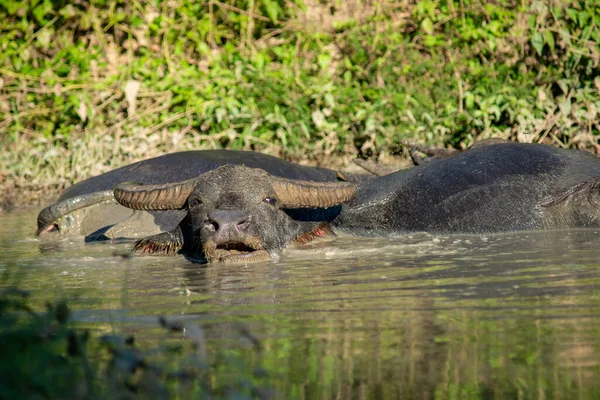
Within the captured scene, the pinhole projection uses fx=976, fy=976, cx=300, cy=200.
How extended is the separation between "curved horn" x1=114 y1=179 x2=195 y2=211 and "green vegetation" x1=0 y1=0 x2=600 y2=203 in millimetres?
3670

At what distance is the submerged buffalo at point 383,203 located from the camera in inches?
231

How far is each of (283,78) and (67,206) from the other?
3.73m

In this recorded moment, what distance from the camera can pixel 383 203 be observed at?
6.99 meters

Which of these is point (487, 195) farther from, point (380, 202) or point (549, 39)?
point (549, 39)

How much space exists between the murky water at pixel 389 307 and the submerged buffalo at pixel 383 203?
0.22 metres

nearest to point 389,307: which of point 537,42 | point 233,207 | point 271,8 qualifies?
point 233,207

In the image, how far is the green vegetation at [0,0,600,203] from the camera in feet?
32.9

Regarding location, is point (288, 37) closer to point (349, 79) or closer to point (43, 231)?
point (349, 79)

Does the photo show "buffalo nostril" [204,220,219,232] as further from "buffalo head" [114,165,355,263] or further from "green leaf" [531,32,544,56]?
"green leaf" [531,32,544,56]

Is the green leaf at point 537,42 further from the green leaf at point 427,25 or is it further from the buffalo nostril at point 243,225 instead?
the buffalo nostril at point 243,225

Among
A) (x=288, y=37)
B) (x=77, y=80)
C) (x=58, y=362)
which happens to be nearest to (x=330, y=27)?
(x=288, y=37)

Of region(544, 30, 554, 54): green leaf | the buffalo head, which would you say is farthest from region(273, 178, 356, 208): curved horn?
region(544, 30, 554, 54): green leaf

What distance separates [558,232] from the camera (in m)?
6.17

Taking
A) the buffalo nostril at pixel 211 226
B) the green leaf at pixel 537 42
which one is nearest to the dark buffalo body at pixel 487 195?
the buffalo nostril at pixel 211 226
